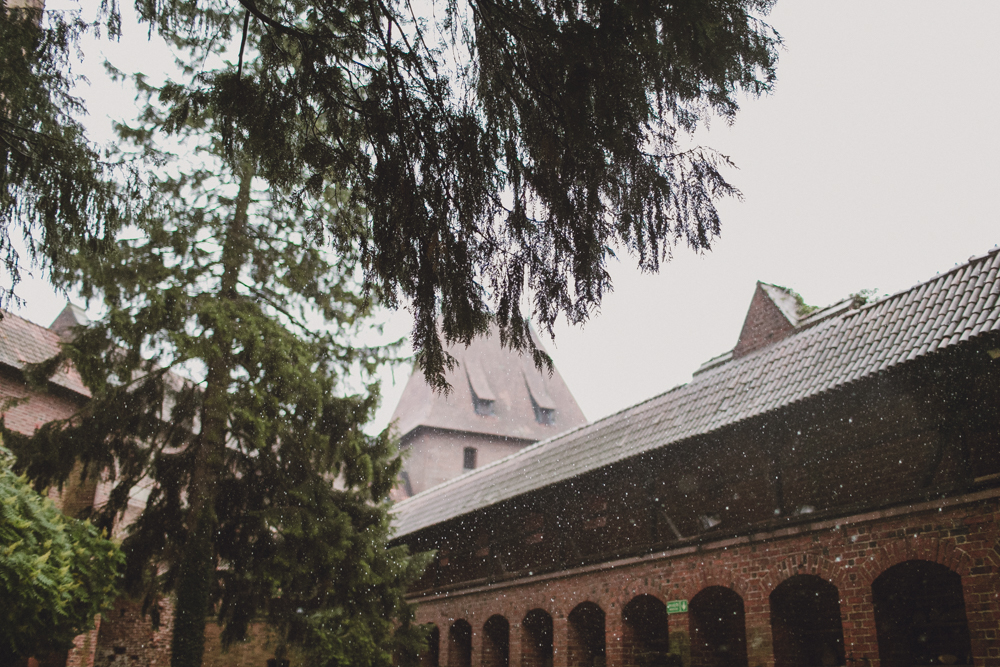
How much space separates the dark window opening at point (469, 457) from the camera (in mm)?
33188

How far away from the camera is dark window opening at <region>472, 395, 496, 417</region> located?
34219mm

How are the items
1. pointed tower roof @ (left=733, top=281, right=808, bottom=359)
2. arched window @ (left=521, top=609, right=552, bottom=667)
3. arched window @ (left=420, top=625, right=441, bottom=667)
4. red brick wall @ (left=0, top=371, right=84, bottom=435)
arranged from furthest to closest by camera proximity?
arched window @ (left=420, top=625, right=441, bottom=667) < red brick wall @ (left=0, top=371, right=84, bottom=435) < arched window @ (left=521, top=609, right=552, bottom=667) < pointed tower roof @ (left=733, top=281, right=808, bottom=359)

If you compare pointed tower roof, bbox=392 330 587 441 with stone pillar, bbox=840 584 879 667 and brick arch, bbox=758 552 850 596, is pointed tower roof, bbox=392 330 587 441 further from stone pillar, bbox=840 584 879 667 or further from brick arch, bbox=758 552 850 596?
stone pillar, bbox=840 584 879 667

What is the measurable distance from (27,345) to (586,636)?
13425 millimetres

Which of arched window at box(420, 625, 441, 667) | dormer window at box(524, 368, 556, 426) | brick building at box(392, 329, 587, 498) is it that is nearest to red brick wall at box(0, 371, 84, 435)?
arched window at box(420, 625, 441, 667)

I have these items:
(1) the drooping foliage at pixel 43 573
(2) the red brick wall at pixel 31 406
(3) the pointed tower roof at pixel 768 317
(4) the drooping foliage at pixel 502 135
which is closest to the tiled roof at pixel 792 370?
(3) the pointed tower roof at pixel 768 317

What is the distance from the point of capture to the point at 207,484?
9.97 meters

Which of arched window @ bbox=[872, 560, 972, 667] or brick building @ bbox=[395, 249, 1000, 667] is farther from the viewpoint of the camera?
arched window @ bbox=[872, 560, 972, 667]

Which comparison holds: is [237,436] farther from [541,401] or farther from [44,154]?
[541,401]

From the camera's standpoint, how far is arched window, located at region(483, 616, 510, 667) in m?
14.6

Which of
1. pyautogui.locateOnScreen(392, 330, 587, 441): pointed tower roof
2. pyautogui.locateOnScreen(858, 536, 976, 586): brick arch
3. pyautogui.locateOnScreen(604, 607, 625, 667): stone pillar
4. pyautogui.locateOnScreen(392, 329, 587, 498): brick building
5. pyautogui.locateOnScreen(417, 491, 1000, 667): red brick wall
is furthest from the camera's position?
pyautogui.locateOnScreen(392, 330, 587, 441): pointed tower roof

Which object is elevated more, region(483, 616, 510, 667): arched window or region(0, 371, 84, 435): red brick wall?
region(0, 371, 84, 435): red brick wall

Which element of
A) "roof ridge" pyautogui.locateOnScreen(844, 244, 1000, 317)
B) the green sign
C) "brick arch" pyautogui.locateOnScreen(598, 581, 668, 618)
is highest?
"roof ridge" pyautogui.locateOnScreen(844, 244, 1000, 317)

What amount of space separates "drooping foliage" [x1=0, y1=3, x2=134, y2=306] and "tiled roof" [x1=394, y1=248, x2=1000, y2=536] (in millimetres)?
7711
